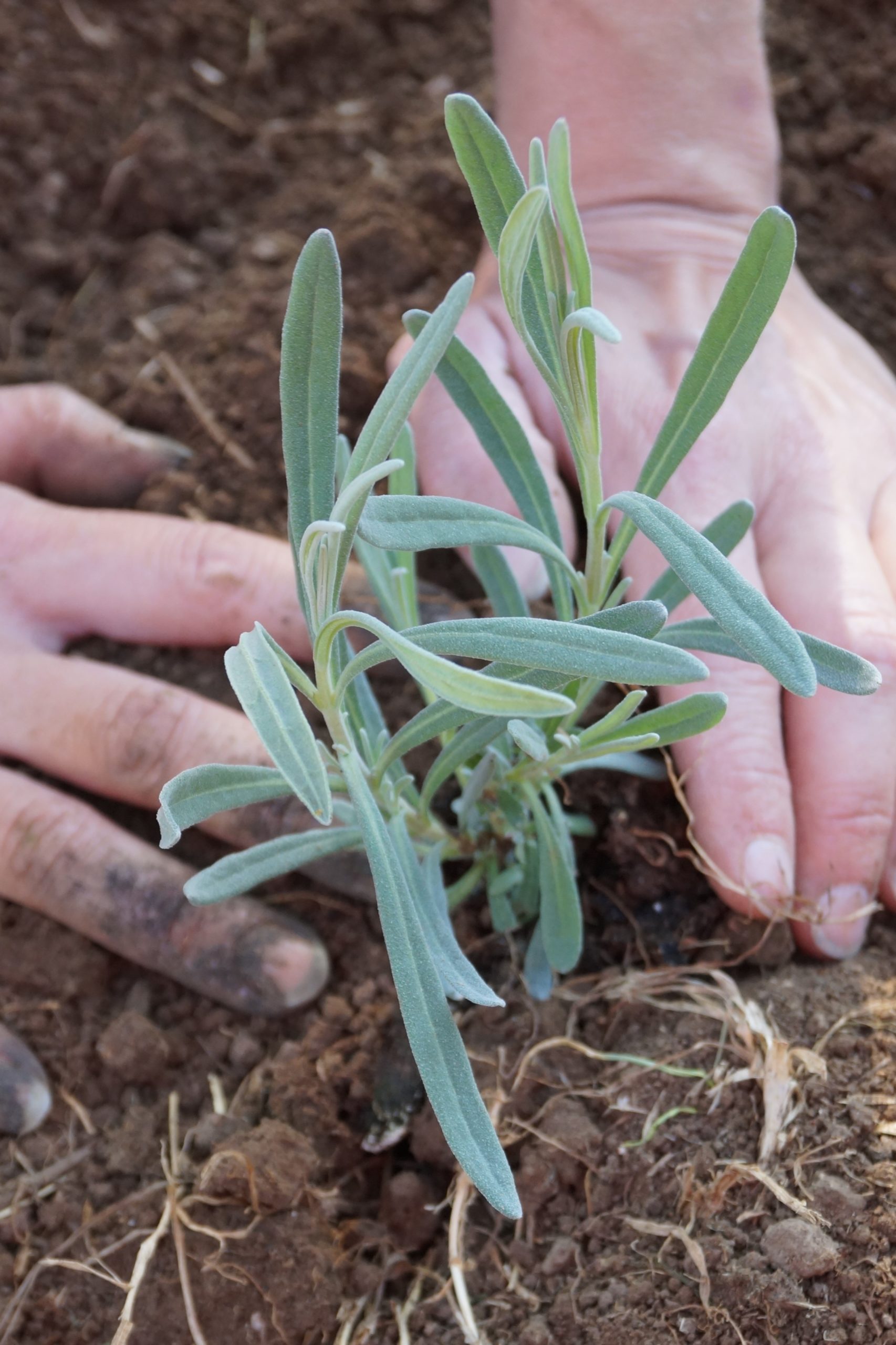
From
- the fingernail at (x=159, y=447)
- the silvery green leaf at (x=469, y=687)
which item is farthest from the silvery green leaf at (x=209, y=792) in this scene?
the fingernail at (x=159, y=447)

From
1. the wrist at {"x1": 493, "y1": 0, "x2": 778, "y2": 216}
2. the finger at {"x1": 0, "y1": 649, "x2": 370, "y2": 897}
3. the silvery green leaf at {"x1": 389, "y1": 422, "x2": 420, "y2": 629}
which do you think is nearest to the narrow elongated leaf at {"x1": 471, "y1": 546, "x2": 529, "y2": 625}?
the silvery green leaf at {"x1": 389, "y1": 422, "x2": 420, "y2": 629}

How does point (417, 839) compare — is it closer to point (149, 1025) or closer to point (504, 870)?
point (504, 870)

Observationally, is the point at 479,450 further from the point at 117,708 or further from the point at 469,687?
the point at 469,687

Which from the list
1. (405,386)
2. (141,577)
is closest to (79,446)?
(141,577)

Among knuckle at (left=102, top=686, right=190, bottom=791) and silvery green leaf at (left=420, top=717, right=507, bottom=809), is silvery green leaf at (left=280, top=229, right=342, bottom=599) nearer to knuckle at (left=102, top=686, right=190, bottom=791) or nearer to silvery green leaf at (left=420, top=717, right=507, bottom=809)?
silvery green leaf at (left=420, top=717, right=507, bottom=809)

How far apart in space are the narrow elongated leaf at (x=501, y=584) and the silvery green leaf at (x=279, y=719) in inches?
16.5

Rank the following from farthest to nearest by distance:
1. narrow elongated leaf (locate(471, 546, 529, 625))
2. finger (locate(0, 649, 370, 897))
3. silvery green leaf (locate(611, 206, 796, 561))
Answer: finger (locate(0, 649, 370, 897)) < narrow elongated leaf (locate(471, 546, 529, 625)) < silvery green leaf (locate(611, 206, 796, 561))

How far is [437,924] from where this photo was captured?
1.11 metres

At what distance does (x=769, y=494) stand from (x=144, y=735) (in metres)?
1.02

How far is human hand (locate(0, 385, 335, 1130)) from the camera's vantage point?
4.75 ft

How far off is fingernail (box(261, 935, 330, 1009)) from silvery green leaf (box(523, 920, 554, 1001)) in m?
0.29

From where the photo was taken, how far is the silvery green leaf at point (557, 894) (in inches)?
46.8

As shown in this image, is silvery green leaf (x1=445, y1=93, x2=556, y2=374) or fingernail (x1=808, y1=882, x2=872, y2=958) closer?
silvery green leaf (x1=445, y1=93, x2=556, y2=374)

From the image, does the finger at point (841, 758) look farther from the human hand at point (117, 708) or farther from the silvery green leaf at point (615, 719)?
the human hand at point (117, 708)
